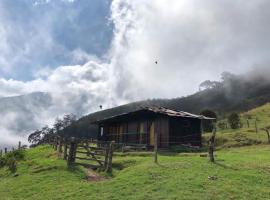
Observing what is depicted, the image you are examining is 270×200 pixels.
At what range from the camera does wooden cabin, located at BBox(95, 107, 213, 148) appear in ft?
124

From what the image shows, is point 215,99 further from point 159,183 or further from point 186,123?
point 159,183

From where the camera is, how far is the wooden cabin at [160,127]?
124 ft

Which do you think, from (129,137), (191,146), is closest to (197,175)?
(191,146)

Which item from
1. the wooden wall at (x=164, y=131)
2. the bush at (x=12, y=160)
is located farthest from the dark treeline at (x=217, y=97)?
the bush at (x=12, y=160)

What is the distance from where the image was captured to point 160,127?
38.3m

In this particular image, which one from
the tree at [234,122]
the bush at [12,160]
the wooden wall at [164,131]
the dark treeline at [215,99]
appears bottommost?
the bush at [12,160]

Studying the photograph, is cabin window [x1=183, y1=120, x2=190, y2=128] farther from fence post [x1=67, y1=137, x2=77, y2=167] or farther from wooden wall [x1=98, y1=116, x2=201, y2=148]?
fence post [x1=67, y1=137, x2=77, y2=167]

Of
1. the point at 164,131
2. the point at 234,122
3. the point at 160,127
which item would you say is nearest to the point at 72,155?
the point at 164,131

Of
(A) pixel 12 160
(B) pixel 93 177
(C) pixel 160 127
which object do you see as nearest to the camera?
(B) pixel 93 177

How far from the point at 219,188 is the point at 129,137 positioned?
1066 inches

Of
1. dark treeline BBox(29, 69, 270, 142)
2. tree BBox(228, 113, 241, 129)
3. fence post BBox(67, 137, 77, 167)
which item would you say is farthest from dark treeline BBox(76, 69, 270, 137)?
fence post BBox(67, 137, 77, 167)

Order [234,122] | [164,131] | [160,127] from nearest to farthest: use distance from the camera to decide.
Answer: [164,131] → [160,127] → [234,122]

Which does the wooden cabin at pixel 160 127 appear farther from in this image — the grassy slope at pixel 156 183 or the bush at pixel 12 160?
the grassy slope at pixel 156 183

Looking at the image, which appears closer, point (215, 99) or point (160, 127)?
point (160, 127)
